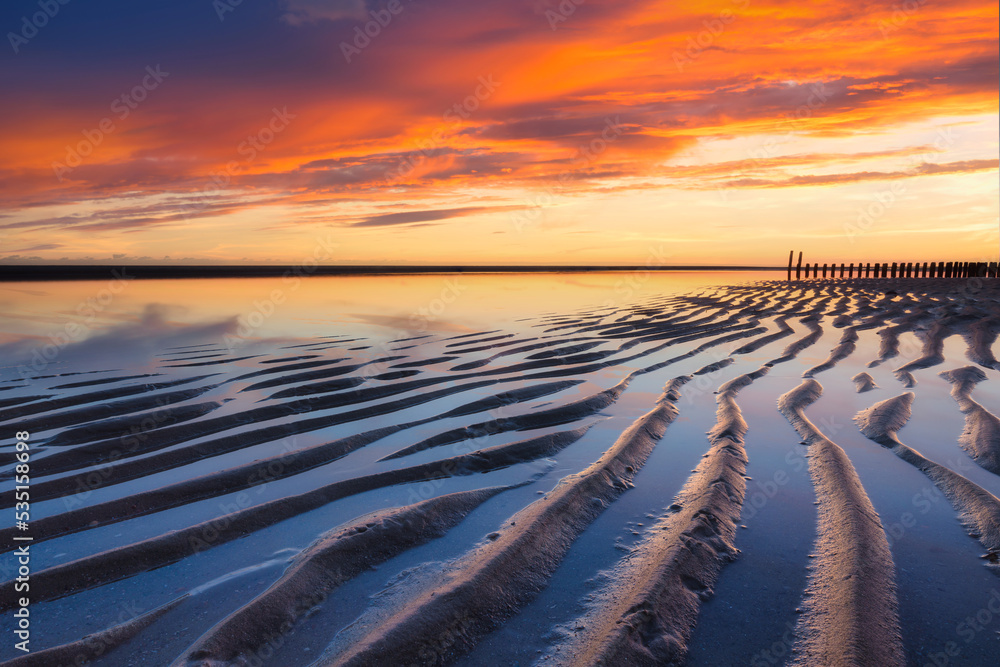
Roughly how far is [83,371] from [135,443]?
10.6 ft

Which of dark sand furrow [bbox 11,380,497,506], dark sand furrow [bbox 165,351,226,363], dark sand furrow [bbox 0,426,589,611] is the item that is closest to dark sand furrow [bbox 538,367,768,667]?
dark sand furrow [bbox 0,426,589,611]

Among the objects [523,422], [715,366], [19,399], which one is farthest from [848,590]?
[19,399]

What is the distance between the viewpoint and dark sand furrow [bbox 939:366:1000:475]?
3.47m

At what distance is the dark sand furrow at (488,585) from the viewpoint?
181 cm

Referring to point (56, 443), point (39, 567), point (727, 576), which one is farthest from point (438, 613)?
point (56, 443)

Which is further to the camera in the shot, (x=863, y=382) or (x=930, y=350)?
(x=930, y=350)

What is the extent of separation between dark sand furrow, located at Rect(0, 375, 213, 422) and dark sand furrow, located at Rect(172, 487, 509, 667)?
3821 mm

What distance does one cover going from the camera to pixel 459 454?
3680mm

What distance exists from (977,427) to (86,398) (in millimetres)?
7624

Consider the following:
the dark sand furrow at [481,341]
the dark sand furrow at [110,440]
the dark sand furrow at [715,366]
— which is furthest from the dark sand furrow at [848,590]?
the dark sand furrow at [481,341]

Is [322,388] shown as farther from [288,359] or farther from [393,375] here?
[288,359]

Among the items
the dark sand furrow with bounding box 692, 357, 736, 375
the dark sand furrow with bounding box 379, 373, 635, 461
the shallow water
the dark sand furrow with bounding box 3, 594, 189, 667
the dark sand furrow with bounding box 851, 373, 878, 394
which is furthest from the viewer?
the dark sand furrow with bounding box 692, 357, 736, 375

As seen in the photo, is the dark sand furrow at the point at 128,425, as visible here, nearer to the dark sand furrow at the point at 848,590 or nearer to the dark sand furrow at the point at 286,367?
the dark sand furrow at the point at 286,367

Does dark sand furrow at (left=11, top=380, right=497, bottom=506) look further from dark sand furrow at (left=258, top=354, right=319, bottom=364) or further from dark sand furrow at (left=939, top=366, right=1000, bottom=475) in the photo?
dark sand furrow at (left=939, top=366, right=1000, bottom=475)
